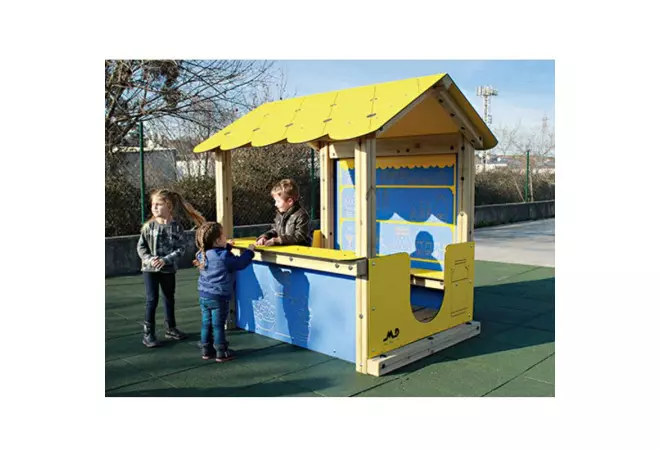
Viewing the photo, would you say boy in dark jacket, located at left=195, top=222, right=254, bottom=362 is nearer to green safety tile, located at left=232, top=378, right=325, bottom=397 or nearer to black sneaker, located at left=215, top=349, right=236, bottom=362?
black sneaker, located at left=215, top=349, right=236, bottom=362

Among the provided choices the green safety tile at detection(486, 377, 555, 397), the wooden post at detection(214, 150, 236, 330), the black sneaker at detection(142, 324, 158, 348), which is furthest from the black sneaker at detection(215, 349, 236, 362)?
the green safety tile at detection(486, 377, 555, 397)

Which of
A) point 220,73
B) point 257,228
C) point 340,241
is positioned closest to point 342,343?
point 340,241

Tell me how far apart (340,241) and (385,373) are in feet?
8.57

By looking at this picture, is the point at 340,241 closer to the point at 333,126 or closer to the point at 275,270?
the point at 275,270

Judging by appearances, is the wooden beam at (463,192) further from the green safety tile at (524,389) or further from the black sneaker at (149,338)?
the black sneaker at (149,338)

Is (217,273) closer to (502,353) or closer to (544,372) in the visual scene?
(502,353)

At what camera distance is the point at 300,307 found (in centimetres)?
500

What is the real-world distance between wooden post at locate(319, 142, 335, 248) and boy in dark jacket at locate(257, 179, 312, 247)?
4.21 feet

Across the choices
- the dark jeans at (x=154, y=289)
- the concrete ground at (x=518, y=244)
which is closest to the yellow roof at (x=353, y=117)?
the dark jeans at (x=154, y=289)

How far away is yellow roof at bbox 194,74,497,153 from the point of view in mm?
4386

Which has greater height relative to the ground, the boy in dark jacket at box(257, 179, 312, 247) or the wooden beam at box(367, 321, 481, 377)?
the boy in dark jacket at box(257, 179, 312, 247)

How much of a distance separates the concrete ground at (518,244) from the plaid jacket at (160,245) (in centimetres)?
696

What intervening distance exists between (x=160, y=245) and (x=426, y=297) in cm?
285

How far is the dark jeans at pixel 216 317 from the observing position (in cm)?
466
